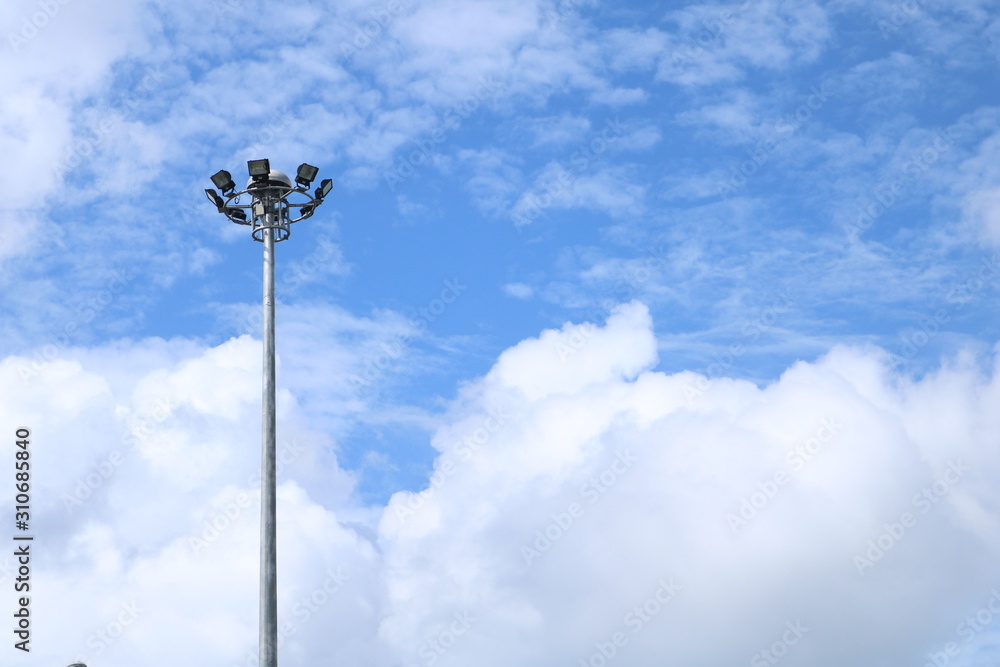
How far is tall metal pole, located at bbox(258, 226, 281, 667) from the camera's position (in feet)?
51.9

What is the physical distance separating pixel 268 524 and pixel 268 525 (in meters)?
0.02

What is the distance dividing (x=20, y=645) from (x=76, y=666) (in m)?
5.02

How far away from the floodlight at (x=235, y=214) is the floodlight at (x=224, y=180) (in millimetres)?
356

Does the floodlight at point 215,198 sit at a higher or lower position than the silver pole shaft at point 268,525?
→ higher

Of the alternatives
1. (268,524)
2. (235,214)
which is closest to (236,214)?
(235,214)

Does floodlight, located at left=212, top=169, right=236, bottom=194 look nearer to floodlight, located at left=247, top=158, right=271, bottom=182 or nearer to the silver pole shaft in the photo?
floodlight, located at left=247, top=158, right=271, bottom=182

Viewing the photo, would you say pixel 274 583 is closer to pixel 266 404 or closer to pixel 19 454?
pixel 266 404

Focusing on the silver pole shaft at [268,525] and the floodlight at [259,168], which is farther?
the floodlight at [259,168]

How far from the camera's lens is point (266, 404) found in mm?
17031

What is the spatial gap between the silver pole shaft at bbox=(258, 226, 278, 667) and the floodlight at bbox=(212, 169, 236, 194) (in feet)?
8.26

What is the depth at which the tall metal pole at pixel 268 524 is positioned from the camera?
15.8 metres

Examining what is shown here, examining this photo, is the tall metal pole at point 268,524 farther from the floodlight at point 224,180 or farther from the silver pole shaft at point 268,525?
the floodlight at point 224,180

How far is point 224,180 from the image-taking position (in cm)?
1830

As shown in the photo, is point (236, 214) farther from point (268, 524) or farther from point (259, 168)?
point (268, 524)
